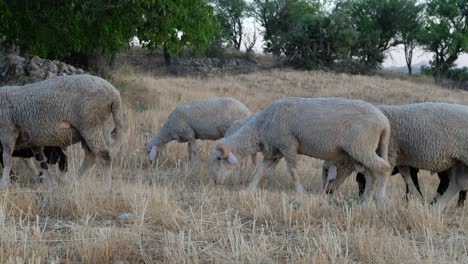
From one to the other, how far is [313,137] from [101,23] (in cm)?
629

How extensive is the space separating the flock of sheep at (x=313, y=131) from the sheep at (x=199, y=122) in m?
3.16

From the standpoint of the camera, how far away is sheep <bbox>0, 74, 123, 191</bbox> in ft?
22.9

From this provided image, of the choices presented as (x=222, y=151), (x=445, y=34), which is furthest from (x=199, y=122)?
(x=445, y=34)

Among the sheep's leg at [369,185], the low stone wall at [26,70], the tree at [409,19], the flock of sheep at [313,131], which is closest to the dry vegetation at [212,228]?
the flock of sheep at [313,131]

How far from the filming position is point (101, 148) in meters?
7.23

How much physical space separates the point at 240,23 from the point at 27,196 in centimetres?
5613

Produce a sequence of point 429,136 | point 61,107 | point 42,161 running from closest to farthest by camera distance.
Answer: point 429,136 → point 61,107 → point 42,161

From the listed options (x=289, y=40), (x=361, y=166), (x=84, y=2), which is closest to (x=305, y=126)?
(x=361, y=166)

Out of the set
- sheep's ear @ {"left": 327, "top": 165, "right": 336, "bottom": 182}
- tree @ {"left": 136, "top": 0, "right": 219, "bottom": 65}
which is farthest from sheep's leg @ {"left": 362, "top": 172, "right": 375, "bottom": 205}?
tree @ {"left": 136, "top": 0, "right": 219, "bottom": 65}

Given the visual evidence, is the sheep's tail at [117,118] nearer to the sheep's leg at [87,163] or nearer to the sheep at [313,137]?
the sheep's leg at [87,163]

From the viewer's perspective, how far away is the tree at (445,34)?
46.0 m

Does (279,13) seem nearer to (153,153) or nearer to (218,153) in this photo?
(153,153)

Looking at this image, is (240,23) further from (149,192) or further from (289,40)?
(149,192)

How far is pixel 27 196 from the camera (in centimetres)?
559
